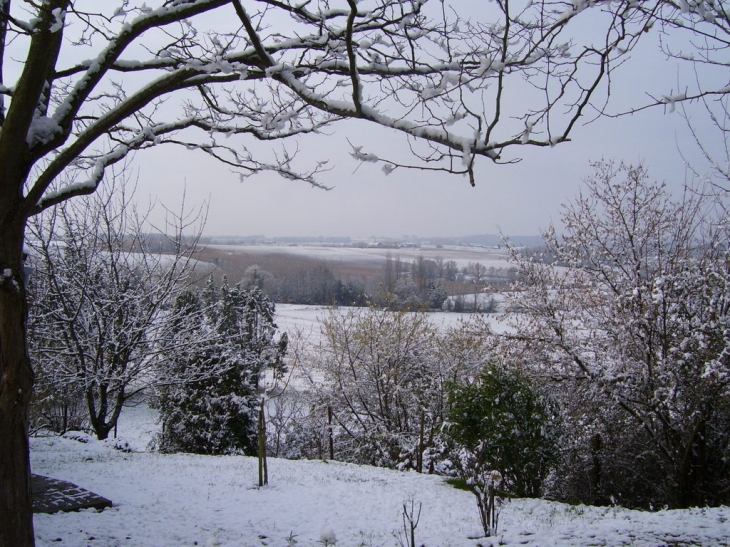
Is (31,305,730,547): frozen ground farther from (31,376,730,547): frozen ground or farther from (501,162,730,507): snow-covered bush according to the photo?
(501,162,730,507): snow-covered bush

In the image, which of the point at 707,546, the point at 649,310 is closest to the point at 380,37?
the point at 707,546

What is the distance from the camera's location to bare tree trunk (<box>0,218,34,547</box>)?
2846mm

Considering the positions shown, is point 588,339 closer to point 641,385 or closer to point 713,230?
point 641,385

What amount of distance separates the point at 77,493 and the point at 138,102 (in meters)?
4.67

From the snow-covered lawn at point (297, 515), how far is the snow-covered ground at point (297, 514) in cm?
1

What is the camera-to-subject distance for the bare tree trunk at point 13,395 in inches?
112

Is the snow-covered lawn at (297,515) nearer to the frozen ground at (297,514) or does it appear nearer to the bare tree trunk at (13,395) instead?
the frozen ground at (297,514)

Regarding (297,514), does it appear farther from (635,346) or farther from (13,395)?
(635,346)

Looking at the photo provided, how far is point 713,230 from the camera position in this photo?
9227mm

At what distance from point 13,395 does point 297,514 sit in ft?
13.9

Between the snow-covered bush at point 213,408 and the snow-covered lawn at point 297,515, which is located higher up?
the snow-covered lawn at point 297,515

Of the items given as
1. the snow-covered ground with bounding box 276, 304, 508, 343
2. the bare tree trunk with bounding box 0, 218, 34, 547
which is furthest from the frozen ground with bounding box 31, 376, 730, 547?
the snow-covered ground with bounding box 276, 304, 508, 343

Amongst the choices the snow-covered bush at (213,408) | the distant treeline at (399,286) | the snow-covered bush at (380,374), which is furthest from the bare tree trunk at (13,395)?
the snow-covered bush at (380,374)

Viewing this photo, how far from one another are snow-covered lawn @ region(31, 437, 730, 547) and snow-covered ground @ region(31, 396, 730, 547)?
0.01m
